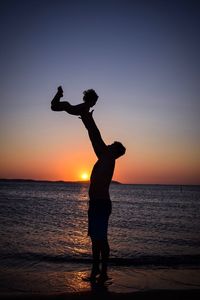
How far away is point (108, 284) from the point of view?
17.9ft

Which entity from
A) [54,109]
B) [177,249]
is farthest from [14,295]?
[177,249]

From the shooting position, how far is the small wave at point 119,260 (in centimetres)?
823

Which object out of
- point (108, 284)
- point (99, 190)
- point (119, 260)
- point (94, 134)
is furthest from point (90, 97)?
point (119, 260)

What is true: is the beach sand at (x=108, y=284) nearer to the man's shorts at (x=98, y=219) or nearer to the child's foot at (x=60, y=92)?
the man's shorts at (x=98, y=219)

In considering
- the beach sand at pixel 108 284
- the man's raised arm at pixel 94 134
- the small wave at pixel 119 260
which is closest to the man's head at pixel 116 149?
the man's raised arm at pixel 94 134

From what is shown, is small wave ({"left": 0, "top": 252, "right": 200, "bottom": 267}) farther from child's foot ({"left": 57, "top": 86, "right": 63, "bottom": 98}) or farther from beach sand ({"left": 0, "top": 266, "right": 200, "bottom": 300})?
child's foot ({"left": 57, "top": 86, "right": 63, "bottom": 98})

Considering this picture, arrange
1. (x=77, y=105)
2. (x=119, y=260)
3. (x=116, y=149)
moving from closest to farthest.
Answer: (x=77, y=105) → (x=116, y=149) → (x=119, y=260)

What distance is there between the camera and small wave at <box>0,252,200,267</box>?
27.0 feet

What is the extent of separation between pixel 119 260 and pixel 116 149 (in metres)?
4.29

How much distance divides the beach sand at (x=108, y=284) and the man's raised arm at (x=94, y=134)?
2131mm

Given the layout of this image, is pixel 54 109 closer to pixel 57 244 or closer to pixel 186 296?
pixel 186 296

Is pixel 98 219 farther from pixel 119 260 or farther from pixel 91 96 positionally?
pixel 119 260

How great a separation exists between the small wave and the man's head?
3.73 meters

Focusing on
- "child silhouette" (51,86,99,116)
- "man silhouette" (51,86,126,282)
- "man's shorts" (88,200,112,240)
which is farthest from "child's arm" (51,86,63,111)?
"man's shorts" (88,200,112,240)
